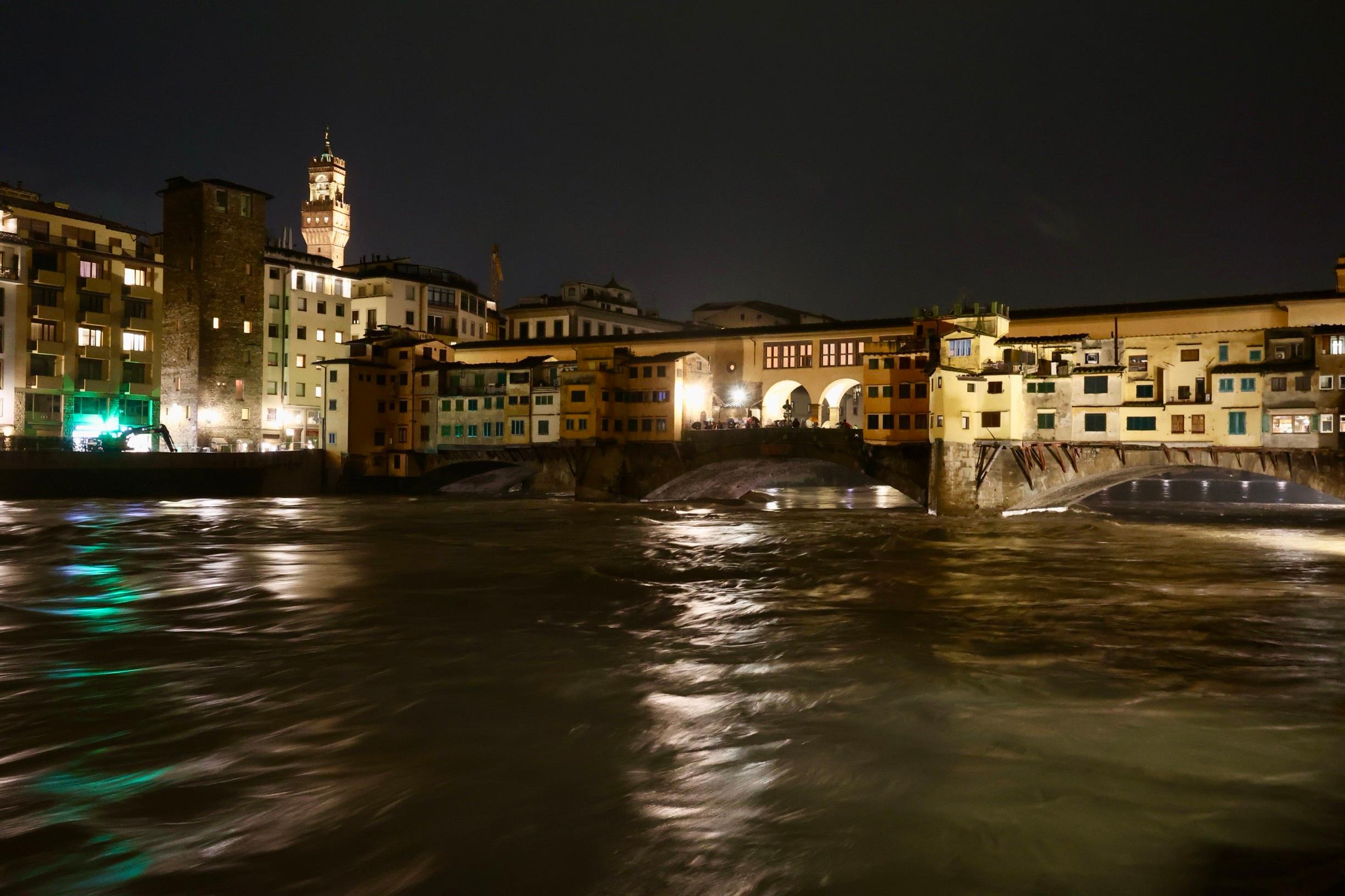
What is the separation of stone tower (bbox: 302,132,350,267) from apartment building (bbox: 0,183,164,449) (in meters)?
27.2

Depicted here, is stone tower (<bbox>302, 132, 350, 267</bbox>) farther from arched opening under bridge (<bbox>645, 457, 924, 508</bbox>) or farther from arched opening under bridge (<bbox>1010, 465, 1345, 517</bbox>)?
arched opening under bridge (<bbox>1010, 465, 1345, 517</bbox>)

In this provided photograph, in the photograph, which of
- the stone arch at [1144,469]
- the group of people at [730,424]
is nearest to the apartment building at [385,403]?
the group of people at [730,424]

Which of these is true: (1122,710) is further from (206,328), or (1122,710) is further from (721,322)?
(721,322)

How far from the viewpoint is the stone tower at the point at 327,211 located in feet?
297

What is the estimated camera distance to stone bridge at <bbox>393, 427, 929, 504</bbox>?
43.6m

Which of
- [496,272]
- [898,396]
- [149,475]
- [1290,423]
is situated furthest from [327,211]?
[1290,423]

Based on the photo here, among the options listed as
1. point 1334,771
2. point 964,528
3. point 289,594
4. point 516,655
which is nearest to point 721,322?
point 964,528

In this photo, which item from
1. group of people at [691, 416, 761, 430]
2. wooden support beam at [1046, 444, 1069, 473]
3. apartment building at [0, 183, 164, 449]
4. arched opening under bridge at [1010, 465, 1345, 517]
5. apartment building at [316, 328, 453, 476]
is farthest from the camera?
apartment building at [316, 328, 453, 476]

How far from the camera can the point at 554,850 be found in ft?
26.3

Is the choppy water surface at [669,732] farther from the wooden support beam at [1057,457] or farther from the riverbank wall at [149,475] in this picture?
the riverbank wall at [149,475]

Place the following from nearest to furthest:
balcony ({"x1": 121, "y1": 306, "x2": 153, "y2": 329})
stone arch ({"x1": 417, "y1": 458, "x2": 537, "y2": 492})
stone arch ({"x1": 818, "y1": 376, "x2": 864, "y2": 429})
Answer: stone arch ({"x1": 818, "y1": 376, "x2": 864, "y2": 429}), stone arch ({"x1": 417, "y1": 458, "x2": 537, "y2": 492}), balcony ({"x1": 121, "y1": 306, "x2": 153, "y2": 329})

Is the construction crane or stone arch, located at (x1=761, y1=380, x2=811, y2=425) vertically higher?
the construction crane

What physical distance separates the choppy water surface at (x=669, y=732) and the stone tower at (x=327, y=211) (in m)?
71.6

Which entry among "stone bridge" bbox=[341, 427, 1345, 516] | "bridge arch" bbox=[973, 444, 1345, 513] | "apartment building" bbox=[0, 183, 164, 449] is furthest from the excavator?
"bridge arch" bbox=[973, 444, 1345, 513]
